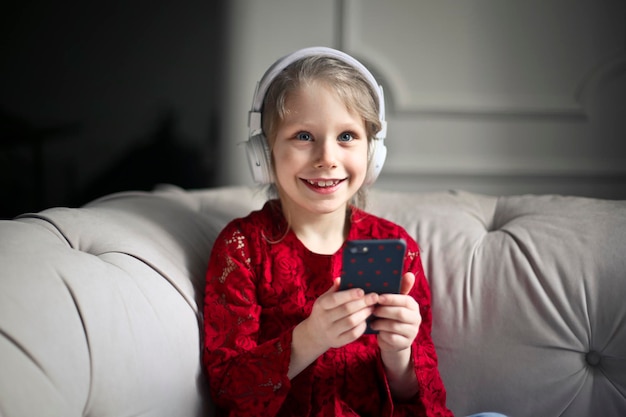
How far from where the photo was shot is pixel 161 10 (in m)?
1.79

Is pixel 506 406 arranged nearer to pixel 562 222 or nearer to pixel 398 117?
pixel 562 222

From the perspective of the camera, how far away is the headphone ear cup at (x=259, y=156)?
113 centimetres

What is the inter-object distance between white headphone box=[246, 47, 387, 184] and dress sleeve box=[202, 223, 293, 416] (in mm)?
130

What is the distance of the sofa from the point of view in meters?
0.80

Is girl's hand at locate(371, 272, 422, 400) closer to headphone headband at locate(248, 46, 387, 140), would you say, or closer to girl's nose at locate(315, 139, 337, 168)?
girl's nose at locate(315, 139, 337, 168)

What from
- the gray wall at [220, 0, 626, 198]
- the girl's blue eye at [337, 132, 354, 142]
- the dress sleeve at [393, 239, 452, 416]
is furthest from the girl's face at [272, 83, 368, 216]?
the gray wall at [220, 0, 626, 198]

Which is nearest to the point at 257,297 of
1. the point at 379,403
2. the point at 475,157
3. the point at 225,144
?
the point at 379,403

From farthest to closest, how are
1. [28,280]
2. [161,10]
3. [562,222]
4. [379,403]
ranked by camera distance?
1. [161,10]
2. [562,222]
3. [379,403]
4. [28,280]

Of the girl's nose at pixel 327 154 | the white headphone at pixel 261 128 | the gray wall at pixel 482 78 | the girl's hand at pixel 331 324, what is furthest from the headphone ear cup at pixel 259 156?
the gray wall at pixel 482 78

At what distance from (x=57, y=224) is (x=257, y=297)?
36 centimetres

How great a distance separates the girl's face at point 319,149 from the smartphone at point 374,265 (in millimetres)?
229

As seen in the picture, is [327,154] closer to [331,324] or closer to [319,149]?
[319,149]

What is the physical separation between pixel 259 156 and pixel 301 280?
233 mm

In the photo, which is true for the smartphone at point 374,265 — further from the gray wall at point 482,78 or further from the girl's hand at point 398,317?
the gray wall at point 482,78
